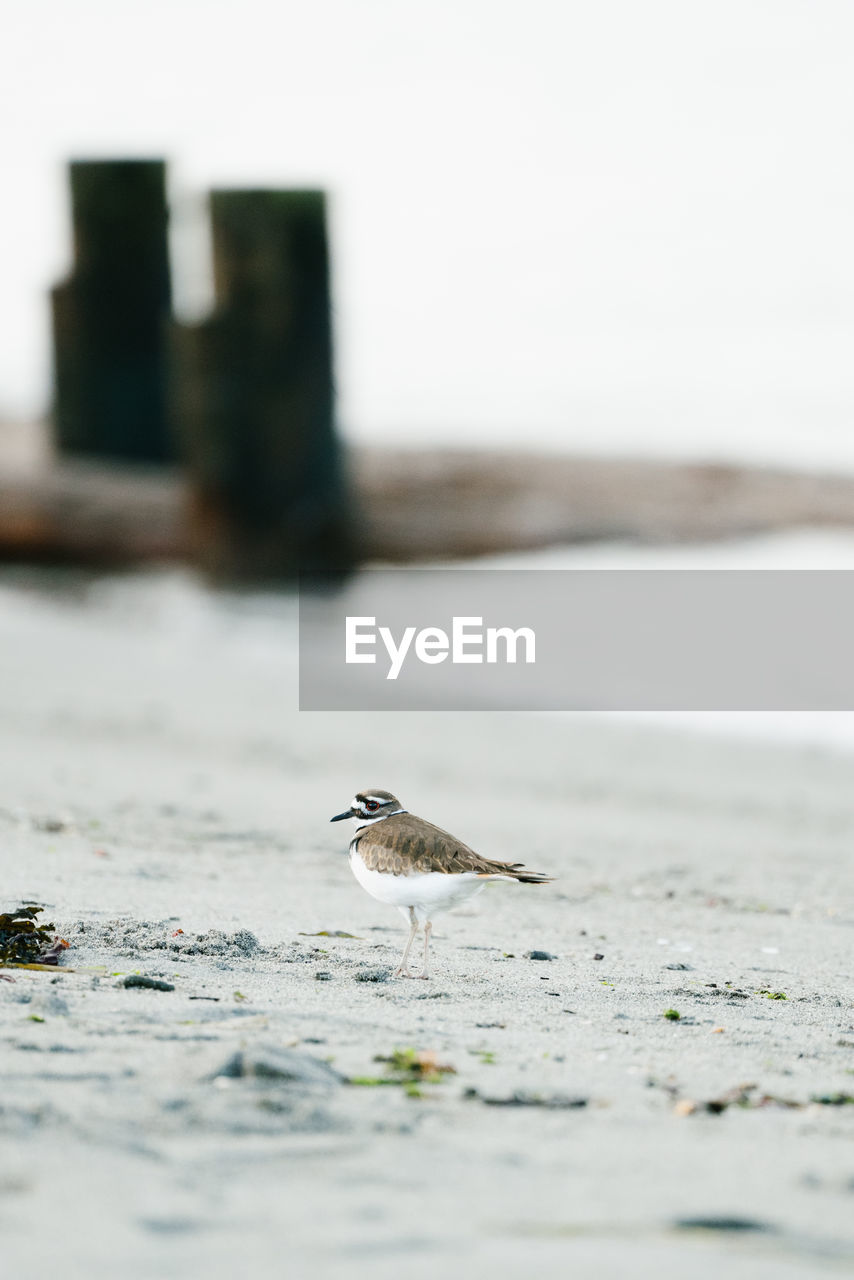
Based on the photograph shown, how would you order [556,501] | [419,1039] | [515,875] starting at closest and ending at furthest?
1. [419,1039]
2. [515,875]
3. [556,501]

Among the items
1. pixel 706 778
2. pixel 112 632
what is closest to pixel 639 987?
pixel 706 778

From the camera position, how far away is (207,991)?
11.0 feet

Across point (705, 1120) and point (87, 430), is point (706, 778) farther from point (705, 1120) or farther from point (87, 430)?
point (705, 1120)

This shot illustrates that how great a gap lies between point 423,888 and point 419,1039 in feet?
2.54

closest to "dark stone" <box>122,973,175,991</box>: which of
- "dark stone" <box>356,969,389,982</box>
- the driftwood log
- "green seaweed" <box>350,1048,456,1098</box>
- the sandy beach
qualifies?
the sandy beach

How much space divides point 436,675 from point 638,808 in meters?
3.77

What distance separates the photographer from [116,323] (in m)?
8.80

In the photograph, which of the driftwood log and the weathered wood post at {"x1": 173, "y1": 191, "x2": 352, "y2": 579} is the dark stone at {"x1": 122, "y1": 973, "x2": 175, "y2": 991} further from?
the weathered wood post at {"x1": 173, "y1": 191, "x2": 352, "y2": 579}

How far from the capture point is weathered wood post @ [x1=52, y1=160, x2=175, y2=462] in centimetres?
855

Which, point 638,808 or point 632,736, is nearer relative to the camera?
point 638,808

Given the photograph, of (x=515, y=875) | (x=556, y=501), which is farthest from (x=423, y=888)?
(x=556, y=501)

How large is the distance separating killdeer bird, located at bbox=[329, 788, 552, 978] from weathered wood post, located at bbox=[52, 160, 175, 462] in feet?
16.4

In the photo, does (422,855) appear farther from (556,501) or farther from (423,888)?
(556,501)

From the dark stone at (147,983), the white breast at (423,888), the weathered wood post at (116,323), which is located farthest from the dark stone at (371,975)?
the weathered wood post at (116,323)
